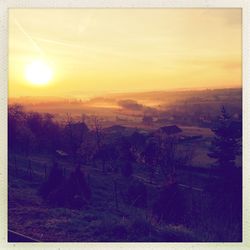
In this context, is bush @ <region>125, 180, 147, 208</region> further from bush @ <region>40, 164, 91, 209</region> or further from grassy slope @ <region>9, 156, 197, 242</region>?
bush @ <region>40, 164, 91, 209</region>

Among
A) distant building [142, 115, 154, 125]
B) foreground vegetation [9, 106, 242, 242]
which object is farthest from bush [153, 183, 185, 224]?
distant building [142, 115, 154, 125]

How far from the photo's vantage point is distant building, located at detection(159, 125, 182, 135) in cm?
367

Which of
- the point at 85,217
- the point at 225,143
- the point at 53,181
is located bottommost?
the point at 85,217

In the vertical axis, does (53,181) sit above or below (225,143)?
below

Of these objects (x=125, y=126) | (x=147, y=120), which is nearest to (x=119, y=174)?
(x=125, y=126)

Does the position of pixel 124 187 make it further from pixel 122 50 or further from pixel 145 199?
pixel 122 50

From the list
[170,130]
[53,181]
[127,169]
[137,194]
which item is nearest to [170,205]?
[137,194]

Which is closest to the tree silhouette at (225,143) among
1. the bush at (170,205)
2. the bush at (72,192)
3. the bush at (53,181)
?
the bush at (170,205)

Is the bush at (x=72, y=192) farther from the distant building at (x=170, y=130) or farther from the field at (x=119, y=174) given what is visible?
the distant building at (x=170, y=130)

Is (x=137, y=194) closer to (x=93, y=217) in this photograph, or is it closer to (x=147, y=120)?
(x=93, y=217)

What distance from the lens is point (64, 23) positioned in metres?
3.65

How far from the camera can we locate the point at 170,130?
12.1 ft

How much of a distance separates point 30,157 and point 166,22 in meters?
1.55

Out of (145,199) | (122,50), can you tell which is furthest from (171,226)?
(122,50)
